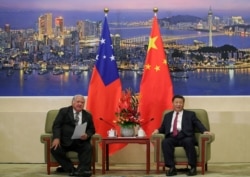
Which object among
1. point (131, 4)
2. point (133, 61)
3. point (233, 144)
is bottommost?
point (233, 144)

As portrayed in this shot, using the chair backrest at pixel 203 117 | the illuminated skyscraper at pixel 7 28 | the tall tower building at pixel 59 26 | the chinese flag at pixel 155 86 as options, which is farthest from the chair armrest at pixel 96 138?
the illuminated skyscraper at pixel 7 28

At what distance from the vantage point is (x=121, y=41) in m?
9.69

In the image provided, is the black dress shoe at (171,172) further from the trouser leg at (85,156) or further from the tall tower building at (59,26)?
the tall tower building at (59,26)

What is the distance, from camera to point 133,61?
9.66 meters

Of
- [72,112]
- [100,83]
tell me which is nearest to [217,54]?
[100,83]

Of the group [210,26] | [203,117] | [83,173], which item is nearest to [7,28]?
[83,173]

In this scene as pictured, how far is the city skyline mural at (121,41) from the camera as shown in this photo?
963 centimetres

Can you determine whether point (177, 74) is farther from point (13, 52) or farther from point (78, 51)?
point (13, 52)

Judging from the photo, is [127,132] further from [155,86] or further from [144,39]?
[144,39]

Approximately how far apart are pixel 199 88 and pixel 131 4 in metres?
1.77

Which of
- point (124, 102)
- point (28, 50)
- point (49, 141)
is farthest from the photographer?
point (28, 50)

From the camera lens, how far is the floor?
26.1 feet

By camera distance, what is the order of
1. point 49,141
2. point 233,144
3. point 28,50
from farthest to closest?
point 28,50, point 233,144, point 49,141

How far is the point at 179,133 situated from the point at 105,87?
1.50 metres
